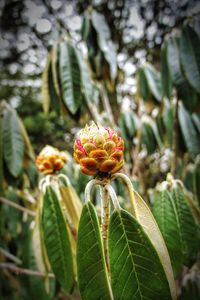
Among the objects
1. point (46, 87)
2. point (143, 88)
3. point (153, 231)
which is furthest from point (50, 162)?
point (143, 88)

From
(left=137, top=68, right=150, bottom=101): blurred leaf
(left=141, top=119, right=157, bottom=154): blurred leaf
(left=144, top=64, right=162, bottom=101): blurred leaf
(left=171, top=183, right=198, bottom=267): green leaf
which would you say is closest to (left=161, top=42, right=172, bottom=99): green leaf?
(left=144, top=64, right=162, bottom=101): blurred leaf

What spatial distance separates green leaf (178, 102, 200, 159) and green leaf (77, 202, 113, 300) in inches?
39.4

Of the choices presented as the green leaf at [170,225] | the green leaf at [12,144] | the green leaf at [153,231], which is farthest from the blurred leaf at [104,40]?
the green leaf at [153,231]

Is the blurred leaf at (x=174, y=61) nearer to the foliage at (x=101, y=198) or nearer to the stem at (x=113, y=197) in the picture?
the foliage at (x=101, y=198)

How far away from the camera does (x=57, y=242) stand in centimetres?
71

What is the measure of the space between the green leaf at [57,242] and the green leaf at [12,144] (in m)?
0.57

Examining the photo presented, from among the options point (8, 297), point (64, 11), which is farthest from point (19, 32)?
point (8, 297)

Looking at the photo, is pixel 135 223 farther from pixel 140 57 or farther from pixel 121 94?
pixel 140 57

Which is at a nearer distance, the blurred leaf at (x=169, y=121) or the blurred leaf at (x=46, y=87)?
the blurred leaf at (x=46, y=87)

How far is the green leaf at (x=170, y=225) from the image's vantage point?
27.4 inches

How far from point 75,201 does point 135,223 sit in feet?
1.39

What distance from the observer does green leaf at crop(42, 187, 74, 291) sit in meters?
0.68

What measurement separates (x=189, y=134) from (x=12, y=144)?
2.92ft

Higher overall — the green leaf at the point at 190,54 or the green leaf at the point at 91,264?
the green leaf at the point at 190,54
